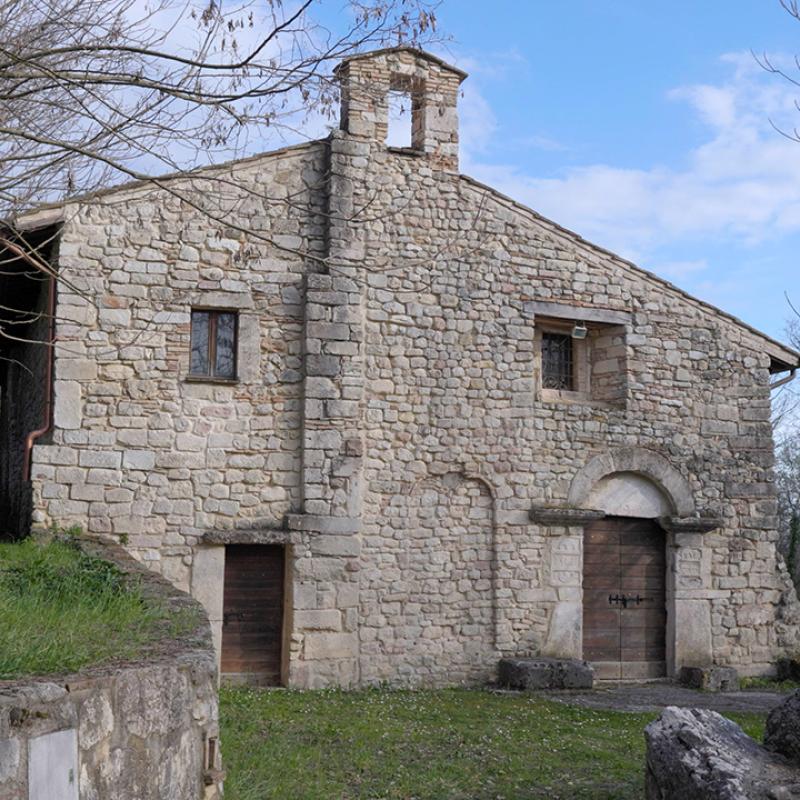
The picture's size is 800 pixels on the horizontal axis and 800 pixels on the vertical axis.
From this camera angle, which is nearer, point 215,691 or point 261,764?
point 215,691

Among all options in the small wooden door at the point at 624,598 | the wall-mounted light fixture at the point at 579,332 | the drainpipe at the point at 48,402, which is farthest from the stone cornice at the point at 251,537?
the wall-mounted light fixture at the point at 579,332

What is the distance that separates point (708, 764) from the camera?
5180 millimetres

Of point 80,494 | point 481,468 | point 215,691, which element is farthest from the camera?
point 481,468

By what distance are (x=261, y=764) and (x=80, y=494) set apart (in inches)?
176

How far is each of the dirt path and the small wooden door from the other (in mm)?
399

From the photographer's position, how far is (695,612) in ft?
40.9

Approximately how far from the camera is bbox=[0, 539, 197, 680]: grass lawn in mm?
4145

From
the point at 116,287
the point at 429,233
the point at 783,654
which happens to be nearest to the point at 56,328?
the point at 116,287

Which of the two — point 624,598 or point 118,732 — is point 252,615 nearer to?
point 624,598

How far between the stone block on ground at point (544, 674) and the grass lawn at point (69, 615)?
4.96m

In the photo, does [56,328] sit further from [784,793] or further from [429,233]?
[784,793]

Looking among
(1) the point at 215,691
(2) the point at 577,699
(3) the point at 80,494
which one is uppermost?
(3) the point at 80,494

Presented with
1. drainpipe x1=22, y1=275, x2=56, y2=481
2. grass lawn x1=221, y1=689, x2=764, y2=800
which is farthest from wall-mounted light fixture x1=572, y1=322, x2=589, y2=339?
drainpipe x1=22, y1=275, x2=56, y2=481

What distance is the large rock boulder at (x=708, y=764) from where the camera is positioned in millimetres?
4996
